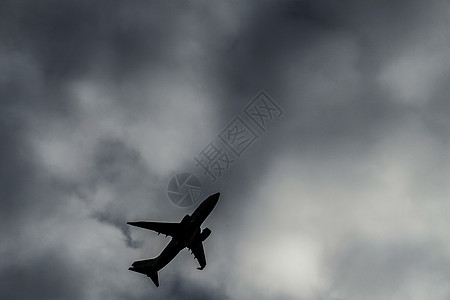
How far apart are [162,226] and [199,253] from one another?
13942mm

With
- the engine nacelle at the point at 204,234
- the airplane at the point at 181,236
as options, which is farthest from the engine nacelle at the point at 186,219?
the engine nacelle at the point at 204,234

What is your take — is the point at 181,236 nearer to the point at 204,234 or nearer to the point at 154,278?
the point at 204,234

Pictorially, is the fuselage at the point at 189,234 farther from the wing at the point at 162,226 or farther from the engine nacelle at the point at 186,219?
the wing at the point at 162,226

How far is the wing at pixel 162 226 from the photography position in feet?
293

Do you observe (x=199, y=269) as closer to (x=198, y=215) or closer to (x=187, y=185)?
(x=198, y=215)

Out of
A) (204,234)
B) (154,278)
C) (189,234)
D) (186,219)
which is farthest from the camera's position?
(154,278)

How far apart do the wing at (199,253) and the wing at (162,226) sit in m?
9.06

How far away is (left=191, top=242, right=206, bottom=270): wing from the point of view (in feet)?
319

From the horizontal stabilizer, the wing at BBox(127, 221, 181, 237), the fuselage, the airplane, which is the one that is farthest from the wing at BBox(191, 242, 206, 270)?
the horizontal stabilizer

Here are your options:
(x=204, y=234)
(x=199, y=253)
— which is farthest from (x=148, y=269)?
(x=204, y=234)

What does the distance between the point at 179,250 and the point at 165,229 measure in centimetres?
657

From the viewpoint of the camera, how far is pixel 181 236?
3551 inches

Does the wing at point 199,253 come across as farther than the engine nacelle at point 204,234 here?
Yes

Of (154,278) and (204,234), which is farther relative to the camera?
(154,278)
